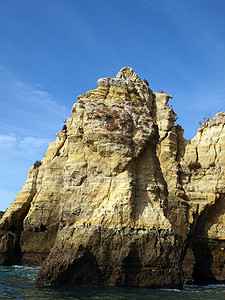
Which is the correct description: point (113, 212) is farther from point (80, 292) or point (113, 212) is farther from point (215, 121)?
point (215, 121)

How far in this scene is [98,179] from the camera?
19.4 meters

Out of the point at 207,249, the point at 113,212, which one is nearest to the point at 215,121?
the point at 207,249

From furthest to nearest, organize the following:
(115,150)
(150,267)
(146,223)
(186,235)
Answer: (186,235) → (115,150) → (146,223) → (150,267)

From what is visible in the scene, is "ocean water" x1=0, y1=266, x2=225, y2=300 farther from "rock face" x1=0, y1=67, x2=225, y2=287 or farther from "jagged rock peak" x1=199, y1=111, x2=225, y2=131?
"jagged rock peak" x1=199, y1=111, x2=225, y2=131

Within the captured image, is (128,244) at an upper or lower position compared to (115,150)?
lower

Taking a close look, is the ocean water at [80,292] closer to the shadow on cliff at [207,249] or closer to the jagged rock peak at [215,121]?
the shadow on cliff at [207,249]

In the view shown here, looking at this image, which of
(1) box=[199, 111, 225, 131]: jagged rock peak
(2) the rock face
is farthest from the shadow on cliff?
(1) box=[199, 111, 225, 131]: jagged rock peak

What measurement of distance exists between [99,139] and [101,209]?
3967 mm

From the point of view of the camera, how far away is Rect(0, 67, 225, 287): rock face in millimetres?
16516

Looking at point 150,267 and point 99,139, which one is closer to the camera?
point 150,267

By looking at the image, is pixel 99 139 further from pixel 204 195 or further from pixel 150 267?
pixel 204 195

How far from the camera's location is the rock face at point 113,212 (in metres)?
16.5

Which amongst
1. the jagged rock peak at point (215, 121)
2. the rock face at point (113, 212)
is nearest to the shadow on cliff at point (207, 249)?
the rock face at point (113, 212)

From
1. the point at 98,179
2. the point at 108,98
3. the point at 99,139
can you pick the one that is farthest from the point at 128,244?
the point at 108,98
